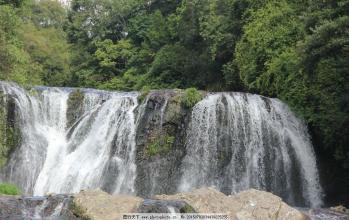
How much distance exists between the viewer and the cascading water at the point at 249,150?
1683cm

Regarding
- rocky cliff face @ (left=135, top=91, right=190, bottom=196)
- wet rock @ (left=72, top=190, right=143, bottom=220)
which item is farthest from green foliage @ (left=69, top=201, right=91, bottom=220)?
rocky cliff face @ (left=135, top=91, right=190, bottom=196)

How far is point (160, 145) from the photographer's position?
17.5 m

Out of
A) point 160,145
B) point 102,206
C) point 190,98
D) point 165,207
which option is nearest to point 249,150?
point 190,98

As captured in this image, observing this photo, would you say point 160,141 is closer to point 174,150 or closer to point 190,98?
point 174,150

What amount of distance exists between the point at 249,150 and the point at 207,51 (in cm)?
914

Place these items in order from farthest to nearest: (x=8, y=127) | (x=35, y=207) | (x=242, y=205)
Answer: (x=8, y=127), (x=242, y=205), (x=35, y=207)

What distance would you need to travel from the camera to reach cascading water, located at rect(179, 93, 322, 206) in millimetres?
16828

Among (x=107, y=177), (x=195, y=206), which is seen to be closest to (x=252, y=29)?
(x=107, y=177)

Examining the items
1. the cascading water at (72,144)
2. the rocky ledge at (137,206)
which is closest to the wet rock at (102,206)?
the rocky ledge at (137,206)

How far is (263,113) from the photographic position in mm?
17938

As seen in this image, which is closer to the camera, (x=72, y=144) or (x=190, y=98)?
(x=190, y=98)

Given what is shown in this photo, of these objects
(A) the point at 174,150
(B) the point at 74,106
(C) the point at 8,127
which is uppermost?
(B) the point at 74,106

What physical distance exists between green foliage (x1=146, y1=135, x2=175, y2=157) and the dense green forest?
14.2 ft

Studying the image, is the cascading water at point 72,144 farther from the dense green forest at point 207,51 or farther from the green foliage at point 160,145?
the dense green forest at point 207,51
